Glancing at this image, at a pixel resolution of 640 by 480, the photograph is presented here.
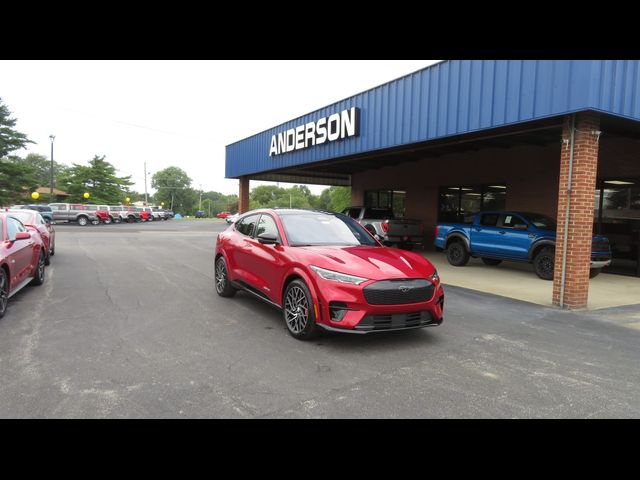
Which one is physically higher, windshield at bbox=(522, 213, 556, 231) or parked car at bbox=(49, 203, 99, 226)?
windshield at bbox=(522, 213, 556, 231)

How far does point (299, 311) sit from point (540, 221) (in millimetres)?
8681

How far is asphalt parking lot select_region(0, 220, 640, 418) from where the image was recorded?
342 centimetres

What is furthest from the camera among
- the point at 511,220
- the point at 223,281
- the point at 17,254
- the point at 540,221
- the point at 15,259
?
the point at 511,220

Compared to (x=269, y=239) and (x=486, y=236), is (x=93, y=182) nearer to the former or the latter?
(x=486, y=236)

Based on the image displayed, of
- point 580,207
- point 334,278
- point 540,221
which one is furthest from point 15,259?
point 540,221

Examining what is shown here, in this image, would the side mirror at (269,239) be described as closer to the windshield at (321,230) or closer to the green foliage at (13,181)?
the windshield at (321,230)

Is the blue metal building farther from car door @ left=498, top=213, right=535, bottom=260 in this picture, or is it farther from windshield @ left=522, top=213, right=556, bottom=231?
car door @ left=498, top=213, right=535, bottom=260

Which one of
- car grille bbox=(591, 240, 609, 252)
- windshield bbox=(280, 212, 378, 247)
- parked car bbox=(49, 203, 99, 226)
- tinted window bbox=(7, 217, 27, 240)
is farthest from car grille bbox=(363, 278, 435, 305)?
parked car bbox=(49, 203, 99, 226)

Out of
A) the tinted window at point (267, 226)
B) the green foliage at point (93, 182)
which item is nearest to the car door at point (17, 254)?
the tinted window at point (267, 226)

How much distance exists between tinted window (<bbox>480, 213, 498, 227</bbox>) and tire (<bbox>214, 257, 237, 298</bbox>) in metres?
7.98

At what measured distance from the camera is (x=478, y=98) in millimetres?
8859

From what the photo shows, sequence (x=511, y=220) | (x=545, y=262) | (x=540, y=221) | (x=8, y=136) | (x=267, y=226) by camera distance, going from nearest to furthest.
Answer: (x=267, y=226), (x=545, y=262), (x=540, y=221), (x=511, y=220), (x=8, y=136)
